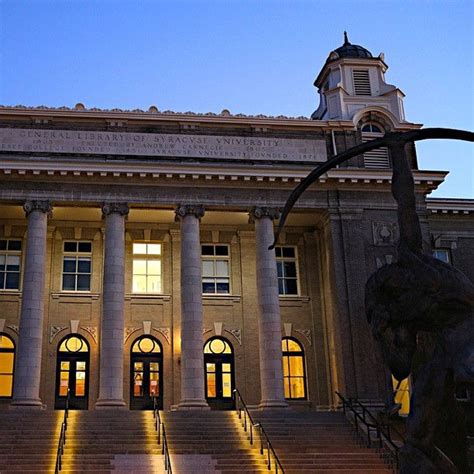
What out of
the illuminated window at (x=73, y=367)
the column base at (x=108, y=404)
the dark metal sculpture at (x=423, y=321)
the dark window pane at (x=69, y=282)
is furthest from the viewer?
the dark window pane at (x=69, y=282)

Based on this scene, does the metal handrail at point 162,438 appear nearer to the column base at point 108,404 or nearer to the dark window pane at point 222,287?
the column base at point 108,404

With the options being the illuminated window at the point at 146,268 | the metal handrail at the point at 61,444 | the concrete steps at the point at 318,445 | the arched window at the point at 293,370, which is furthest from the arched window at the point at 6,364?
the arched window at the point at 293,370

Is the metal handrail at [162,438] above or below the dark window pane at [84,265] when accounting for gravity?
below

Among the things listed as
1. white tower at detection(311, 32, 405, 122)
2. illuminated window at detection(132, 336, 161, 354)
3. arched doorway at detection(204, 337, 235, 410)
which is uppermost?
white tower at detection(311, 32, 405, 122)

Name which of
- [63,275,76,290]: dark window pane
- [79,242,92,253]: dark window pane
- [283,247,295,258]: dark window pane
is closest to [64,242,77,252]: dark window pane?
[79,242,92,253]: dark window pane

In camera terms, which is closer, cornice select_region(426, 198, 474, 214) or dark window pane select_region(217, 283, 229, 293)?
dark window pane select_region(217, 283, 229, 293)

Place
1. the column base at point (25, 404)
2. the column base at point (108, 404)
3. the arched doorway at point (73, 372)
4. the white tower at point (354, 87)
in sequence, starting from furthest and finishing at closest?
the white tower at point (354, 87)
the arched doorway at point (73, 372)
the column base at point (108, 404)
the column base at point (25, 404)

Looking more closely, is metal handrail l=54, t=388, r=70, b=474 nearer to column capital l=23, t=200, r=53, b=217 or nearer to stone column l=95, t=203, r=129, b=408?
stone column l=95, t=203, r=129, b=408

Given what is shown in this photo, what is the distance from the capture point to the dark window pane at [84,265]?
30.6 m

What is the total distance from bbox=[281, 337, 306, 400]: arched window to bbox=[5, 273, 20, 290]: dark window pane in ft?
36.4

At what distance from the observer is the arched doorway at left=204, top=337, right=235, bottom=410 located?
96.5 feet

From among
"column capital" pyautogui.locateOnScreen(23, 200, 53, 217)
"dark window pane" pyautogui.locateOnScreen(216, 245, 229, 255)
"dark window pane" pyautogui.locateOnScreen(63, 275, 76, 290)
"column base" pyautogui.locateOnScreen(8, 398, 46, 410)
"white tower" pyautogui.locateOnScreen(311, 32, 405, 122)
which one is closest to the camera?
"column base" pyautogui.locateOnScreen(8, 398, 46, 410)

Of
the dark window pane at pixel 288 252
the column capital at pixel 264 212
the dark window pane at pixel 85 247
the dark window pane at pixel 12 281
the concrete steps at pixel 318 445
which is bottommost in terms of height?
the concrete steps at pixel 318 445

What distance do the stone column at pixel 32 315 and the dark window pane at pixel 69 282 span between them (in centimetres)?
355
